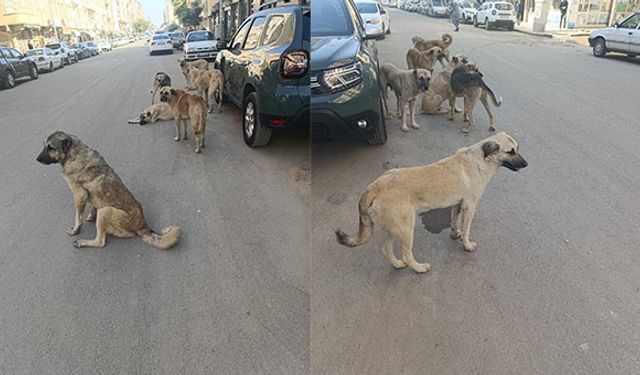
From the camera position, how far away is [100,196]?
3.90 meters

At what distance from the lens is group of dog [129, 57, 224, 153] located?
6.39 metres

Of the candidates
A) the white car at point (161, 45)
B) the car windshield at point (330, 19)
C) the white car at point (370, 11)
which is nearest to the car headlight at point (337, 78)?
the car windshield at point (330, 19)

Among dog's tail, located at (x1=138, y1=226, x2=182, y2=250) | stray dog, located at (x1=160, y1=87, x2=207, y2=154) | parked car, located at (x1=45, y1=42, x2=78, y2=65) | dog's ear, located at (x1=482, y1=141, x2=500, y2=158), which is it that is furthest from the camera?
parked car, located at (x1=45, y1=42, x2=78, y2=65)

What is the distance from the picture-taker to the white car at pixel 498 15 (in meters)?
23.6

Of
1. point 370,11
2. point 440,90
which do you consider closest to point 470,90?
point 440,90

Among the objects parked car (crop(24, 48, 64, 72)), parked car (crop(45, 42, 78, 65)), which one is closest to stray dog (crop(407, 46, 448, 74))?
parked car (crop(24, 48, 64, 72))

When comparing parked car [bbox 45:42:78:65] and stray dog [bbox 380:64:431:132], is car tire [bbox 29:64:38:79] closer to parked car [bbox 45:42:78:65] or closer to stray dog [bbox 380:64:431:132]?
parked car [bbox 45:42:78:65]

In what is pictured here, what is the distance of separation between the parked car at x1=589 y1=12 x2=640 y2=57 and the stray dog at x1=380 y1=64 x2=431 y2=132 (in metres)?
10.7

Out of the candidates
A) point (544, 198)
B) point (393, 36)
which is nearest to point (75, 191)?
point (544, 198)

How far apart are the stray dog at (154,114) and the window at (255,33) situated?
2.65 metres

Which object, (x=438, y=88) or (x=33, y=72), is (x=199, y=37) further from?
(x=438, y=88)

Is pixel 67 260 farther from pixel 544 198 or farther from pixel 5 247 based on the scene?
pixel 544 198

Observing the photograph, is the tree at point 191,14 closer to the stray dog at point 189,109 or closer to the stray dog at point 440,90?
the stray dog at point 189,109

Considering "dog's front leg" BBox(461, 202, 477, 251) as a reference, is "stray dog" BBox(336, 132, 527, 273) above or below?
above
